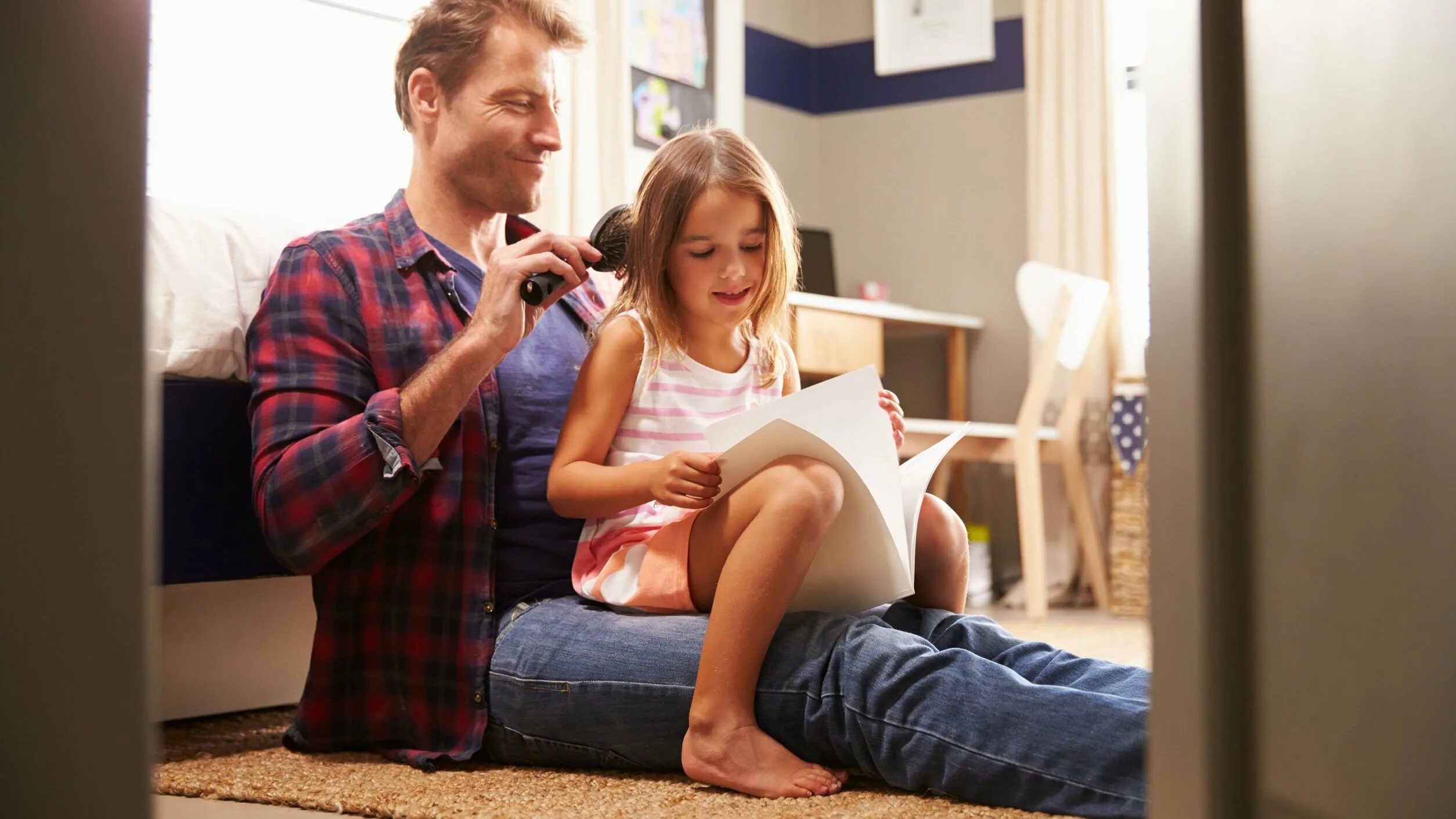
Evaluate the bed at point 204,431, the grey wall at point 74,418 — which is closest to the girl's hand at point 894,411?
the bed at point 204,431

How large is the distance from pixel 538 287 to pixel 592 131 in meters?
1.79

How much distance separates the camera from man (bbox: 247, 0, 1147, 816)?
1.09 meters

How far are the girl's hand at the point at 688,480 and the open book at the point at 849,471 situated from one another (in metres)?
0.02

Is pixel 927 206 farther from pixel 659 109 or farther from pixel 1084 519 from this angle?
pixel 1084 519

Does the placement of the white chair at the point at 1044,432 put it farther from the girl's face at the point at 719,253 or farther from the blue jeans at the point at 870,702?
the blue jeans at the point at 870,702

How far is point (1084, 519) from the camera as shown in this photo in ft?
11.0

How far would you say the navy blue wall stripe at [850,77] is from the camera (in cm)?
382

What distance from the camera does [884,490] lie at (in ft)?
3.92

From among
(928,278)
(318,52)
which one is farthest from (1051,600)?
(318,52)

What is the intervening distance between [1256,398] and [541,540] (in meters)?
1.02

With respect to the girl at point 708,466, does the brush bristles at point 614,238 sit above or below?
above

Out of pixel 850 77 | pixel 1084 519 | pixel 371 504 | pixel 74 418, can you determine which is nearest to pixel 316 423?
pixel 371 504

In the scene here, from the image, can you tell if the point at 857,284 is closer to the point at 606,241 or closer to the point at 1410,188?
the point at 606,241

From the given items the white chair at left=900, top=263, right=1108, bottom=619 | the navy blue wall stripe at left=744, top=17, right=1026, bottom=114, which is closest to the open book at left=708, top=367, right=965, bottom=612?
the white chair at left=900, top=263, right=1108, bottom=619
